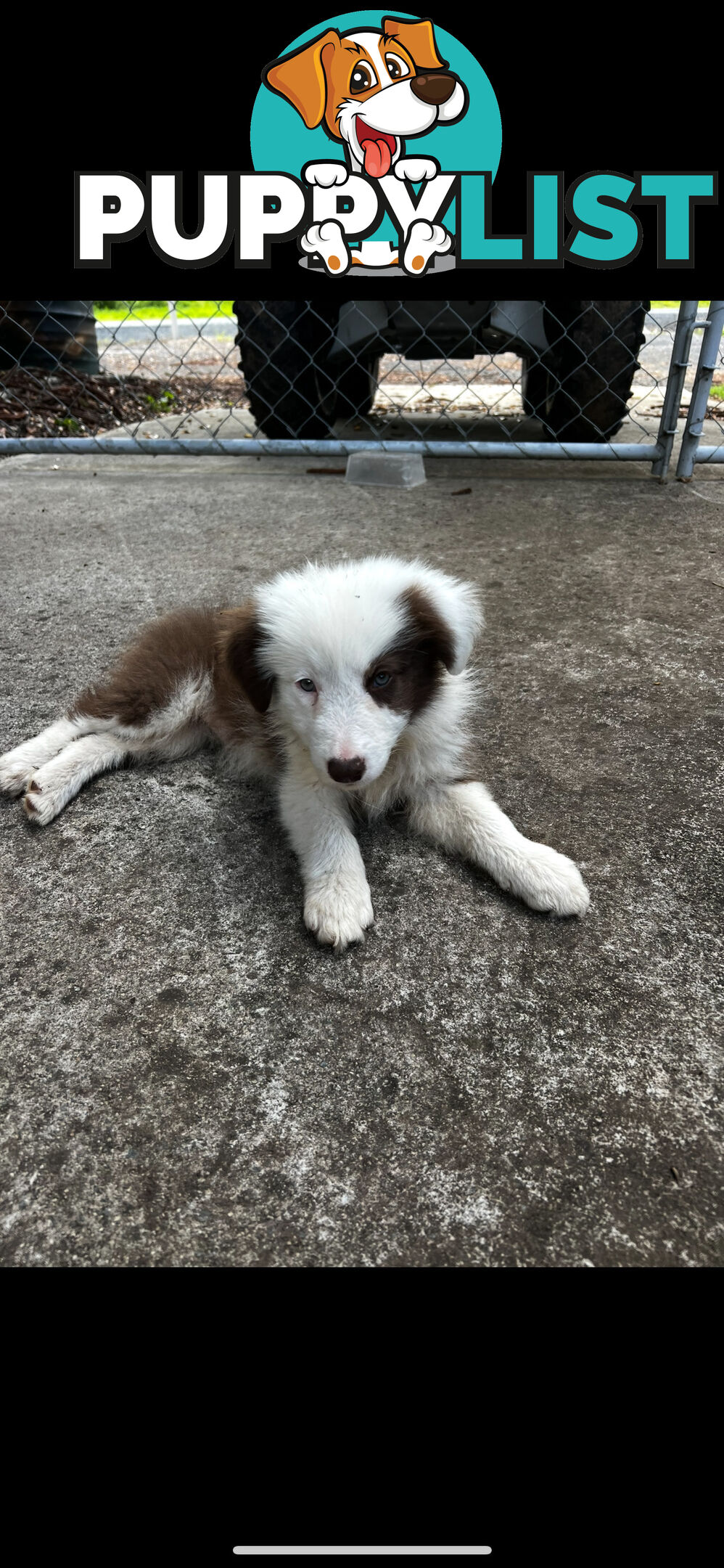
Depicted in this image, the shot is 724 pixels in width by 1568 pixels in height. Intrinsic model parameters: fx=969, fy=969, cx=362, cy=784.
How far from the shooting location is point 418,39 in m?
4.37

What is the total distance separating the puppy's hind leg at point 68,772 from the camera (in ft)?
8.25

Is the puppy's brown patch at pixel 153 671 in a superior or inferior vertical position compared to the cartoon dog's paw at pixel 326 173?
inferior

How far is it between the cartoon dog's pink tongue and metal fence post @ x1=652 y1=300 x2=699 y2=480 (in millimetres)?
1610

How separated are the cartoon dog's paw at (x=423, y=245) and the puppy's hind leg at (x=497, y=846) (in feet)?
12.2

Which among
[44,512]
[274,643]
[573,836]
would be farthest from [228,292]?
[573,836]

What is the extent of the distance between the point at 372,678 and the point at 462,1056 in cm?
86

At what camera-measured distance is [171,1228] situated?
1.47 m

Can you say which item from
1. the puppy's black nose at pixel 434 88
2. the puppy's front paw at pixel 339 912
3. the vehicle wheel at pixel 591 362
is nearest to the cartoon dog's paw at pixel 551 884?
the puppy's front paw at pixel 339 912

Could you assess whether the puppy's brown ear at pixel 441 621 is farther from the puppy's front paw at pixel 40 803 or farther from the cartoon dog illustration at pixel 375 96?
the cartoon dog illustration at pixel 375 96

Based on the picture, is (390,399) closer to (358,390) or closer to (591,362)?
(358,390)

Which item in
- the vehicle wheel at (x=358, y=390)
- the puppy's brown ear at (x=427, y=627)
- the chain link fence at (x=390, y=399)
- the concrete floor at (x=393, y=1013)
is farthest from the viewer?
the vehicle wheel at (x=358, y=390)

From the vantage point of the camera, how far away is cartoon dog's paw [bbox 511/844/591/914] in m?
2.12

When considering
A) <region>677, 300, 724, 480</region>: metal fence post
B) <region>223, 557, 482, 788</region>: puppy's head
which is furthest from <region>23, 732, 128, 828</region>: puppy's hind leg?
<region>677, 300, 724, 480</region>: metal fence post

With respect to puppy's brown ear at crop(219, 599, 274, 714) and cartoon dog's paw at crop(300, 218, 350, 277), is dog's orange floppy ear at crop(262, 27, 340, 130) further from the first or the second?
puppy's brown ear at crop(219, 599, 274, 714)
